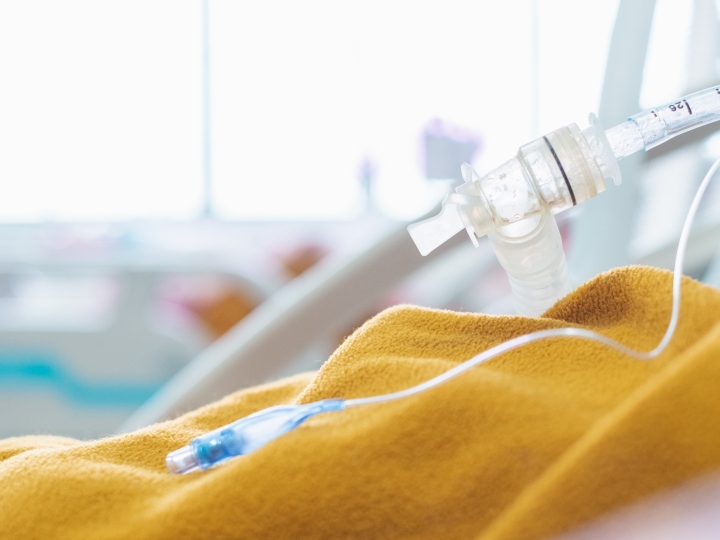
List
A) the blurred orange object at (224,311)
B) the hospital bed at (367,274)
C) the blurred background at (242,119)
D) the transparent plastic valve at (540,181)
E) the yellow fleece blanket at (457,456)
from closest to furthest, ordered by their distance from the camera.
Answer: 1. the yellow fleece blanket at (457,456)
2. the transparent plastic valve at (540,181)
3. the hospital bed at (367,274)
4. the blurred orange object at (224,311)
5. the blurred background at (242,119)

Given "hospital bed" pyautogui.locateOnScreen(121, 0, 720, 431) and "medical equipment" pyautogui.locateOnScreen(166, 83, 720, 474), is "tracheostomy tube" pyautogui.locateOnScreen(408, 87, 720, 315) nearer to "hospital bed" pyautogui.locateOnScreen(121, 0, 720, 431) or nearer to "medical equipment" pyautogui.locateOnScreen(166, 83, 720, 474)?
"medical equipment" pyautogui.locateOnScreen(166, 83, 720, 474)

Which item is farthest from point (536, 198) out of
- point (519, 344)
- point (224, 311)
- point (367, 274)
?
point (224, 311)

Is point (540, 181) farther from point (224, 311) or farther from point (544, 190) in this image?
point (224, 311)

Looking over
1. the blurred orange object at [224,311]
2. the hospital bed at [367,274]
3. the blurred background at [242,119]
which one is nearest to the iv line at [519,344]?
the hospital bed at [367,274]

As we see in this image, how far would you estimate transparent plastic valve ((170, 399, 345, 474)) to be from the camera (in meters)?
0.26

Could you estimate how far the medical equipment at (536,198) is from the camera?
26 centimetres

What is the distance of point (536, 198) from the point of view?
1.11 ft

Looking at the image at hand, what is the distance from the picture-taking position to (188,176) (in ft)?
10.5

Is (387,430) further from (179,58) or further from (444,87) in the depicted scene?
(179,58)

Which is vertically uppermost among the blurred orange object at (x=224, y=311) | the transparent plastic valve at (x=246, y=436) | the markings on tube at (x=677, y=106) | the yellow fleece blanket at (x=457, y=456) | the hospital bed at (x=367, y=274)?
the blurred orange object at (x=224, y=311)

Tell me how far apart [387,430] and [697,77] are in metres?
0.58

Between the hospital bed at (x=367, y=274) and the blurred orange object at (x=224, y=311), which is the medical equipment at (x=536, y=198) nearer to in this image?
the hospital bed at (x=367, y=274)

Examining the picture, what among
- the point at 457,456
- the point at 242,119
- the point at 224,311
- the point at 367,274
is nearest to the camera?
the point at 457,456

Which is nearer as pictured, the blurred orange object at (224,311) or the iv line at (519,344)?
the iv line at (519,344)
